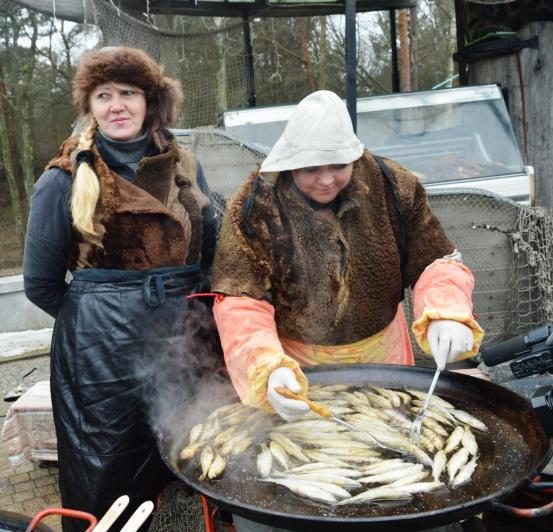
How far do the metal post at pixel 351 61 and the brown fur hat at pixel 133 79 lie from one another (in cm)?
270

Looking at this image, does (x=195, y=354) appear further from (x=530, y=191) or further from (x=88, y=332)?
(x=530, y=191)

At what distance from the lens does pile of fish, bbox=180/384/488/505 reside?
203 centimetres

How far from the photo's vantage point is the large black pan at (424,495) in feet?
5.65

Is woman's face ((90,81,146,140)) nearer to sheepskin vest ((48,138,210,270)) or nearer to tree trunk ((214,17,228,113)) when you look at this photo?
sheepskin vest ((48,138,210,270))

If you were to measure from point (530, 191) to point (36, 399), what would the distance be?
515cm

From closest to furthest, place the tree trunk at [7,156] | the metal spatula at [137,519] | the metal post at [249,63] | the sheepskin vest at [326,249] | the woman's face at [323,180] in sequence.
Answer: the metal spatula at [137,519]
the woman's face at [323,180]
the sheepskin vest at [326,249]
the metal post at [249,63]
the tree trunk at [7,156]

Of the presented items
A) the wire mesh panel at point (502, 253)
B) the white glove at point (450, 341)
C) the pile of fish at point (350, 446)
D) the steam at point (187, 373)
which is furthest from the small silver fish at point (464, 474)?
the wire mesh panel at point (502, 253)

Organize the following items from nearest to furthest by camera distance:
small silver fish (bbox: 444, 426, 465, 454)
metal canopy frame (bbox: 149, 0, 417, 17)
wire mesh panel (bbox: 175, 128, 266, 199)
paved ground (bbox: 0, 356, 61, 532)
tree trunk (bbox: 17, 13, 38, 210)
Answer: small silver fish (bbox: 444, 426, 465, 454), paved ground (bbox: 0, 356, 61, 532), wire mesh panel (bbox: 175, 128, 266, 199), metal canopy frame (bbox: 149, 0, 417, 17), tree trunk (bbox: 17, 13, 38, 210)

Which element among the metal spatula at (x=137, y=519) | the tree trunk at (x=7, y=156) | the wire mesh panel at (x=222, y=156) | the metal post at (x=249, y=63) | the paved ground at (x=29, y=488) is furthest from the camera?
the tree trunk at (x=7, y=156)

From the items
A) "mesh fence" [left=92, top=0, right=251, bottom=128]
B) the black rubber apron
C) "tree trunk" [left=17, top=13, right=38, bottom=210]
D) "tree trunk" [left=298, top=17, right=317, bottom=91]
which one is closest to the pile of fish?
the black rubber apron

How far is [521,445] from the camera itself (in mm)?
2221

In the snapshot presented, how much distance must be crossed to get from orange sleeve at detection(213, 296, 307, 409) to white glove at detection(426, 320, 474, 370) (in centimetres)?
54

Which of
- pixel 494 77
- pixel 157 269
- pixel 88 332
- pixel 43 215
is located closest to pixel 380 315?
pixel 157 269

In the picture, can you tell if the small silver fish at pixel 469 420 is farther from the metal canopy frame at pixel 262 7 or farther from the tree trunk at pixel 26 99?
the tree trunk at pixel 26 99
